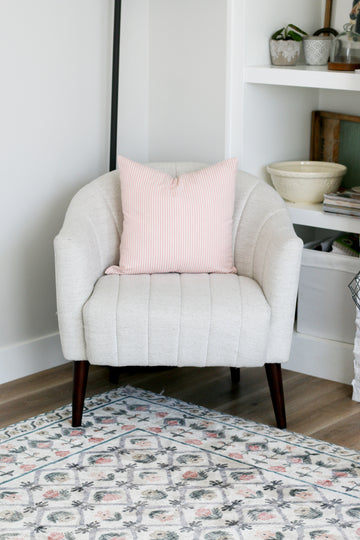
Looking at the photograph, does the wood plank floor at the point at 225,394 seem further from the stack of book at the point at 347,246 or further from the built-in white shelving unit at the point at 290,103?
the stack of book at the point at 347,246

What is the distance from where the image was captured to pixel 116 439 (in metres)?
2.57

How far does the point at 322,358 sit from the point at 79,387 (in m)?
0.99

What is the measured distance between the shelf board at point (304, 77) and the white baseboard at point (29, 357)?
1272 millimetres

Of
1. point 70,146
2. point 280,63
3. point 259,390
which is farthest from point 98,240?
point 280,63

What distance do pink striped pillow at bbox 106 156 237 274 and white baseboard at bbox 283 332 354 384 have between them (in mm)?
542

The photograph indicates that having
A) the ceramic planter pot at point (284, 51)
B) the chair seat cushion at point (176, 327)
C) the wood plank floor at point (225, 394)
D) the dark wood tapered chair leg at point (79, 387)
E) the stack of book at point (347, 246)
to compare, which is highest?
the ceramic planter pot at point (284, 51)

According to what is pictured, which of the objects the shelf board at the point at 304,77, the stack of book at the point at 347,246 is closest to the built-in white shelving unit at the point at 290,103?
the shelf board at the point at 304,77

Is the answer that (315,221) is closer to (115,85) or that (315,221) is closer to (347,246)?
(347,246)

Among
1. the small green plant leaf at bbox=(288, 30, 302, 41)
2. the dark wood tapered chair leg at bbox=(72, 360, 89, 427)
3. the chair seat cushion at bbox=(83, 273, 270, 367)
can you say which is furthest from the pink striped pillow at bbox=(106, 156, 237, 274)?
the small green plant leaf at bbox=(288, 30, 302, 41)

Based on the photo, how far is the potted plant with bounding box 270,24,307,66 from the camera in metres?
3.13

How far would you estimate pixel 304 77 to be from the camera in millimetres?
2955

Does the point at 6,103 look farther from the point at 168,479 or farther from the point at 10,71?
the point at 168,479

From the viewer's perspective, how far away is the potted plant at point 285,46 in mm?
3127

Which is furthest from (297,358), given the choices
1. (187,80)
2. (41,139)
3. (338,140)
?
(41,139)
